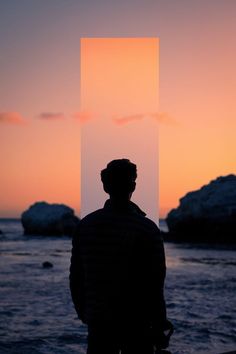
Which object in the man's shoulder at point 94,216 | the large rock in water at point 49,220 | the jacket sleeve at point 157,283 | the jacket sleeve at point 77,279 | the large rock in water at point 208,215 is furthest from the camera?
the large rock in water at point 49,220

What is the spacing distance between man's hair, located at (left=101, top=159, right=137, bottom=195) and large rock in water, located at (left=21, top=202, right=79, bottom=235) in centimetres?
8398

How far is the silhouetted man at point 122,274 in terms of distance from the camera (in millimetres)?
2867

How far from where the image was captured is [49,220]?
86.1 metres

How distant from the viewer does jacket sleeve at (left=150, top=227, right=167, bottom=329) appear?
9.32 feet

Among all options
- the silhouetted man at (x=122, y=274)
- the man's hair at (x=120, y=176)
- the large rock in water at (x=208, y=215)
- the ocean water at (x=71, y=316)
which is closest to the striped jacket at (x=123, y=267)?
the silhouetted man at (x=122, y=274)

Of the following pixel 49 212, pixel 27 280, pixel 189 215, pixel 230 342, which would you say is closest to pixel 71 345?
pixel 230 342

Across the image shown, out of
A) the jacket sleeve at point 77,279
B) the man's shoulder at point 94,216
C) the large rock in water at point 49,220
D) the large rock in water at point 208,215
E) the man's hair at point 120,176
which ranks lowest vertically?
the large rock in water at point 49,220

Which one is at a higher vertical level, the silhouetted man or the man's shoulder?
the man's shoulder

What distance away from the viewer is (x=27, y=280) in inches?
853

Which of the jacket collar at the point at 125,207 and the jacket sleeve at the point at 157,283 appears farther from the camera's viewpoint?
the jacket collar at the point at 125,207

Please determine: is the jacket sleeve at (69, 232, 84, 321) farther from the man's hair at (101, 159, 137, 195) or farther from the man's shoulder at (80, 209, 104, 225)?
the man's hair at (101, 159, 137, 195)

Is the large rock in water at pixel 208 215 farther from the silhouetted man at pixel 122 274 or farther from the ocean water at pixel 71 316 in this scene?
the silhouetted man at pixel 122 274

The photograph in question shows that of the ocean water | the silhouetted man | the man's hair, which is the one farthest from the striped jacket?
the ocean water

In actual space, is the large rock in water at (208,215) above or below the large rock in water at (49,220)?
above
